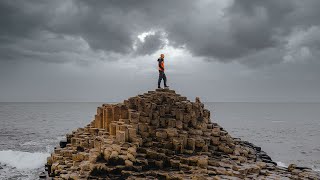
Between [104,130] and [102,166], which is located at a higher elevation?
[104,130]

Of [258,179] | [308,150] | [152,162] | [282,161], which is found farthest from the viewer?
[308,150]

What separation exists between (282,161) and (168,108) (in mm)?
26163

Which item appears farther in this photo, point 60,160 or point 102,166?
point 60,160

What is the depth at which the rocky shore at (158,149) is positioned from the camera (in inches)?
914

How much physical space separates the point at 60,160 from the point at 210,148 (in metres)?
12.9

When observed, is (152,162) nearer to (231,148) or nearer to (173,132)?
(173,132)

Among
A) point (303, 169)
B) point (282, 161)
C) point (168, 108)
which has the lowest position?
point (282, 161)

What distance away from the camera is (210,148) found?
28.8 metres

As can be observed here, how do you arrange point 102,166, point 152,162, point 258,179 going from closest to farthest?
point 258,179, point 102,166, point 152,162

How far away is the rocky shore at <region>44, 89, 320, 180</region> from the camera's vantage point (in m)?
23.2

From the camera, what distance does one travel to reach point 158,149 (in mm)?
26250

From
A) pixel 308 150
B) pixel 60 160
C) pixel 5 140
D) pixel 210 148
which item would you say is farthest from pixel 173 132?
pixel 5 140

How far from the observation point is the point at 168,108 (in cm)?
2994

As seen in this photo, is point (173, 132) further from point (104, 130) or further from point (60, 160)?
point (60, 160)
